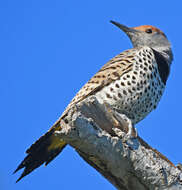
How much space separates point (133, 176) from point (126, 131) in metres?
0.59

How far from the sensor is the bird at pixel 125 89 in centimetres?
507

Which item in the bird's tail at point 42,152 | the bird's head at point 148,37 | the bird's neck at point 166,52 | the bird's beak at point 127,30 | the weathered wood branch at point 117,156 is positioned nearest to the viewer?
the weathered wood branch at point 117,156

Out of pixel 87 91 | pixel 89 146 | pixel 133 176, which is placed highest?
pixel 87 91

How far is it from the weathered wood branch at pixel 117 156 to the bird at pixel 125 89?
95 cm

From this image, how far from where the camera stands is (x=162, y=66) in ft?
21.1

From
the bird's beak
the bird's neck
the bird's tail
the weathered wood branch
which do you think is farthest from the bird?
the weathered wood branch

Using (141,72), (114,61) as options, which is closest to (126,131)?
(141,72)

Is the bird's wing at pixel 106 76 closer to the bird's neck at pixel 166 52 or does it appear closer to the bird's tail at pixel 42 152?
the bird's tail at pixel 42 152

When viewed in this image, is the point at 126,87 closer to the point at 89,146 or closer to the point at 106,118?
the point at 106,118

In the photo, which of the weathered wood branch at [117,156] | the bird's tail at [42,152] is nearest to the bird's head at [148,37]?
the bird's tail at [42,152]

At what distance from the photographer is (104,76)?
19.5 feet

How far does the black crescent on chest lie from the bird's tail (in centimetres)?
199

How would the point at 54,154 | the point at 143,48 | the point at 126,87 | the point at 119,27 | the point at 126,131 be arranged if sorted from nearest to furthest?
the point at 126,131
the point at 54,154
the point at 126,87
the point at 143,48
the point at 119,27

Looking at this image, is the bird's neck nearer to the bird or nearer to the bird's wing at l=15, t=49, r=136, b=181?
the bird
